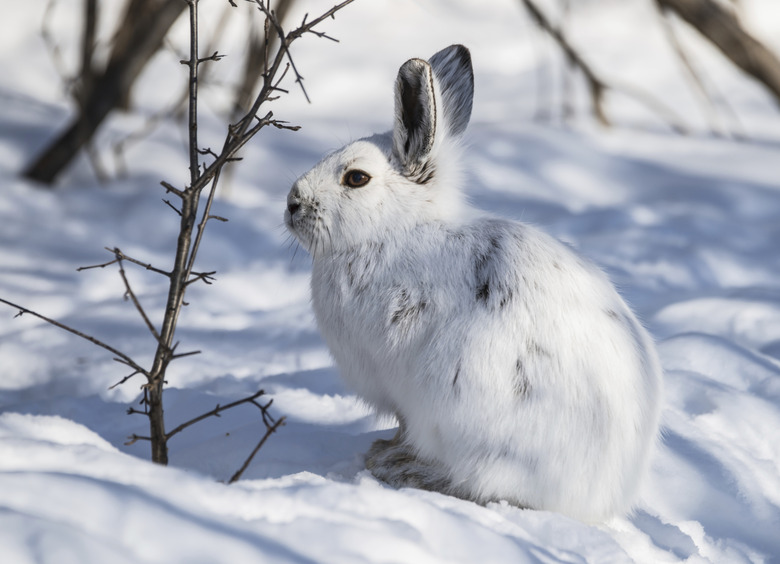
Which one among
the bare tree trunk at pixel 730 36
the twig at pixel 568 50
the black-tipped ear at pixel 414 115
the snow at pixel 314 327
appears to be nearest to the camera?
the snow at pixel 314 327

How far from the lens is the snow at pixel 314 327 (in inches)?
59.8

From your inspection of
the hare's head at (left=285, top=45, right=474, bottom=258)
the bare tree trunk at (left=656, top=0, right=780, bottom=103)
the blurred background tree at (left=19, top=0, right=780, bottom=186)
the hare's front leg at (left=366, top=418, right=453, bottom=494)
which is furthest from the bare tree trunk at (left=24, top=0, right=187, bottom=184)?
the hare's front leg at (left=366, top=418, right=453, bottom=494)

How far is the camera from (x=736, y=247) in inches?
171

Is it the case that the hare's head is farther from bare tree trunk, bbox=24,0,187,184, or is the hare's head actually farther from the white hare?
bare tree trunk, bbox=24,0,187,184

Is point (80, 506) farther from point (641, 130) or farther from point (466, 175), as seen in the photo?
point (641, 130)

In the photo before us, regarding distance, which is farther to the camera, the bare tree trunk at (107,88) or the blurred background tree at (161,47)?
the bare tree trunk at (107,88)

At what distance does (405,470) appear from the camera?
6.88 ft

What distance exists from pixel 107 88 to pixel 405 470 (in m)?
3.93

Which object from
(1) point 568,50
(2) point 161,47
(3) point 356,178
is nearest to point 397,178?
(3) point 356,178

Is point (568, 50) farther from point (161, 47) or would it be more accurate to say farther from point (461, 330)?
point (461, 330)

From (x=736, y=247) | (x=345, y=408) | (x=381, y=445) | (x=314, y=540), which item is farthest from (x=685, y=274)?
(x=314, y=540)

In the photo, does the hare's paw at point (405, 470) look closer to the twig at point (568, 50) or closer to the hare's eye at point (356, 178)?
the hare's eye at point (356, 178)

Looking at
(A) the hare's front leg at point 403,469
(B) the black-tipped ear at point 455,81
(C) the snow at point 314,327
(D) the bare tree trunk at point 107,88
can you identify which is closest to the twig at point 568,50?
(C) the snow at point 314,327

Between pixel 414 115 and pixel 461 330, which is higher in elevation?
pixel 414 115
